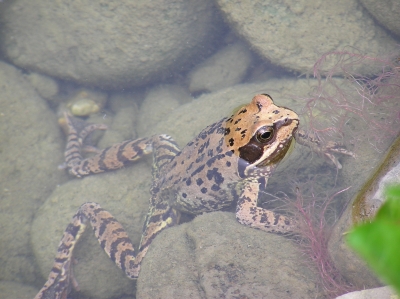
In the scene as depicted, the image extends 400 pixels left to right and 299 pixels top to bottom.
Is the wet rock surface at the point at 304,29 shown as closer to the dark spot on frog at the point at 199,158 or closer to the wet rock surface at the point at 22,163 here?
the dark spot on frog at the point at 199,158

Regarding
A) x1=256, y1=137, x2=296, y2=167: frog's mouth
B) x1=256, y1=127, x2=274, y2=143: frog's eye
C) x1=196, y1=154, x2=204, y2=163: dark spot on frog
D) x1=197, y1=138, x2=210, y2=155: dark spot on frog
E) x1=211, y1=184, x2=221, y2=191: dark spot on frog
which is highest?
x1=256, y1=127, x2=274, y2=143: frog's eye

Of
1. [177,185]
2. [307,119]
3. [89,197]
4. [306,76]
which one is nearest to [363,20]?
[306,76]

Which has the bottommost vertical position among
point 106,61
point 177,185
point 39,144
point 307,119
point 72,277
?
point 72,277

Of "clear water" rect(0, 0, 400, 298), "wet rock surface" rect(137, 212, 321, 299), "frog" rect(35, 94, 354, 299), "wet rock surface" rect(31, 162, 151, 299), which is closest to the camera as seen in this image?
"wet rock surface" rect(137, 212, 321, 299)

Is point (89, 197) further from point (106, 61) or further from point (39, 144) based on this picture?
point (106, 61)

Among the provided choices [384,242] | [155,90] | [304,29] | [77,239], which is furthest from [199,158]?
[384,242]

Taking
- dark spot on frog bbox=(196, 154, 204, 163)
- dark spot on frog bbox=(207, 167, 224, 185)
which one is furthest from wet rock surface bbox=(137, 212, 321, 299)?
dark spot on frog bbox=(196, 154, 204, 163)

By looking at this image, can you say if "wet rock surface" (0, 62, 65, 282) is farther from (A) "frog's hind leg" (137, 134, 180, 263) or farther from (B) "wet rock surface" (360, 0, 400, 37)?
(B) "wet rock surface" (360, 0, 400, 37)
